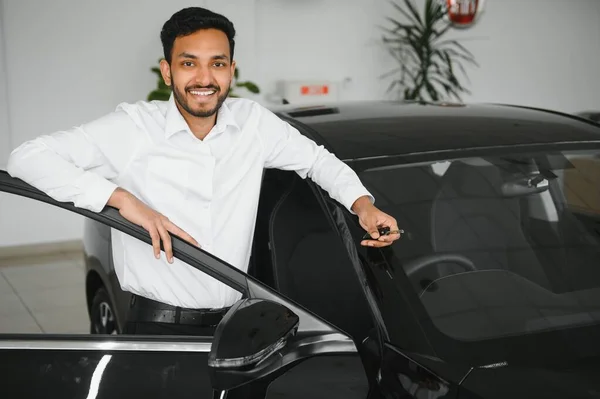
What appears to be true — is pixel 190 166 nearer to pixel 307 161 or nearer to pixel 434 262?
pixel 307 161

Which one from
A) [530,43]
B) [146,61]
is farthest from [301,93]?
[530,43]

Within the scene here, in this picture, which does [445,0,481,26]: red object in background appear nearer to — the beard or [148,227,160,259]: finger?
the beard

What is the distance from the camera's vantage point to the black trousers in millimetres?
1424

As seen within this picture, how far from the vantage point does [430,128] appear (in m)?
1.86

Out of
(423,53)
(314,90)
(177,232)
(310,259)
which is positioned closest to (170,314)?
(177,232)

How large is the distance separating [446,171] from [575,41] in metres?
6.65

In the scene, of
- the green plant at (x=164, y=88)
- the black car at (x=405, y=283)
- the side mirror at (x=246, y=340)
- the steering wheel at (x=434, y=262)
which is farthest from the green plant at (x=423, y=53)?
the side mirror at (x=246, y=340)

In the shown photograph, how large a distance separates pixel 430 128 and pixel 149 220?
83cm

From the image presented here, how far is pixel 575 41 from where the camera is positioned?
7672 millimetres

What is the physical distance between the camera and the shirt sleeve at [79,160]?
1358 mm

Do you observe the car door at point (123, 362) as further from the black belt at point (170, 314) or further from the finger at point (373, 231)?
the finger at point (373, 231)

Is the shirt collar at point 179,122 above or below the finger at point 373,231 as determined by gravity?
above

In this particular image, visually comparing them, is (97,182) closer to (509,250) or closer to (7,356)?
(7,356)

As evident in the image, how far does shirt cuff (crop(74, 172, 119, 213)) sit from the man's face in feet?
1.20
